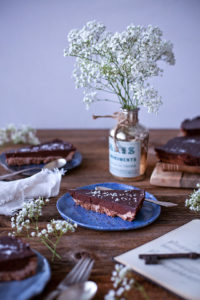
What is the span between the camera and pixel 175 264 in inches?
47.6

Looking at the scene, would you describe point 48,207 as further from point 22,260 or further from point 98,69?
point 98,69

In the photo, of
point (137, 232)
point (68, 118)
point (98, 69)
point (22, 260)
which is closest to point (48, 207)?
point (137, 232)

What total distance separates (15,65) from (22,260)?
2361mm

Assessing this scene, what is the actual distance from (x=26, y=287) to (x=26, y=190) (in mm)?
773

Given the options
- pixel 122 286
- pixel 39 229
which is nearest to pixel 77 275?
pixel 122 286

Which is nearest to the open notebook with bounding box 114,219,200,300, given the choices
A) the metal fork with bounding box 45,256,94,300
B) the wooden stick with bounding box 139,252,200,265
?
the wooden stick with bounding box 139,252,200,265

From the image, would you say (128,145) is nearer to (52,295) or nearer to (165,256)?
(165,256)

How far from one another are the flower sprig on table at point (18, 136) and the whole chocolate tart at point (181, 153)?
101cm

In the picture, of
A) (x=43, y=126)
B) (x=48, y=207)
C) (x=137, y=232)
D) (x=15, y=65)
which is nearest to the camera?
(x=137, y=232)

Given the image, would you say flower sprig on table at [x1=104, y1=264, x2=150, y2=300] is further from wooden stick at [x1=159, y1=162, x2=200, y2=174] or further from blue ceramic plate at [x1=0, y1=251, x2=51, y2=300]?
wooden stick at [x1=159, y1=162, x2=200, y2=174]

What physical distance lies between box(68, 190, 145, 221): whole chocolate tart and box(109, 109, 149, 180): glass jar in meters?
0.32

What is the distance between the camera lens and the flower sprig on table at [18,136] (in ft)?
8.88

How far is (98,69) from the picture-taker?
182 cm

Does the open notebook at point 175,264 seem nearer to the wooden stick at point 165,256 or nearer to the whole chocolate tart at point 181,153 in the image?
the wooden stick at point 165,256
